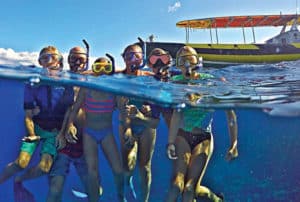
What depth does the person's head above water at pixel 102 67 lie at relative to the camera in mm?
8031

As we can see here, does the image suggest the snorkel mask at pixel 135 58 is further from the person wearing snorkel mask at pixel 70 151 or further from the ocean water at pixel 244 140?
the ocean water at pixel 244 140

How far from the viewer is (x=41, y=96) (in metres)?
8.71

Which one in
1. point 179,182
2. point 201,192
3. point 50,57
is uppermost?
point 50,57

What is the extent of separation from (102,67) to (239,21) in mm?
20261

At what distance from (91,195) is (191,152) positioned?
2349mm

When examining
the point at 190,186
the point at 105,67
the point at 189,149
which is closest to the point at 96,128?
the point at 105,67

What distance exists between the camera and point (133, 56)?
307 inches

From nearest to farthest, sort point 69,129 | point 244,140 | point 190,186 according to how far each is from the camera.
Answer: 1. point 190,186
2. point 69,129
3. point 244,140

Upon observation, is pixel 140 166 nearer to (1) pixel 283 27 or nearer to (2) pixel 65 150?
(2) pixel 65 150

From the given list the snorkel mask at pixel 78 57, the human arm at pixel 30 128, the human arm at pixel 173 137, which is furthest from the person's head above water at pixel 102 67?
the human arm at pixel 173 137


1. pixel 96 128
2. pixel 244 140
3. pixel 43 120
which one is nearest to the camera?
pixel 96 128

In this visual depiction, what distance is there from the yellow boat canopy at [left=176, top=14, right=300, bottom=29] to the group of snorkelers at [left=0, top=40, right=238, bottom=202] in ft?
59.4

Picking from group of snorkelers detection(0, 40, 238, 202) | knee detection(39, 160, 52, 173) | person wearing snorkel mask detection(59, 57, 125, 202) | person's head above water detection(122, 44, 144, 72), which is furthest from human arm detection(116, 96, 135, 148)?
knee detection(39, 160, 52, 173)

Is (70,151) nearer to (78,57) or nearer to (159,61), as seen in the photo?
(78,57)
